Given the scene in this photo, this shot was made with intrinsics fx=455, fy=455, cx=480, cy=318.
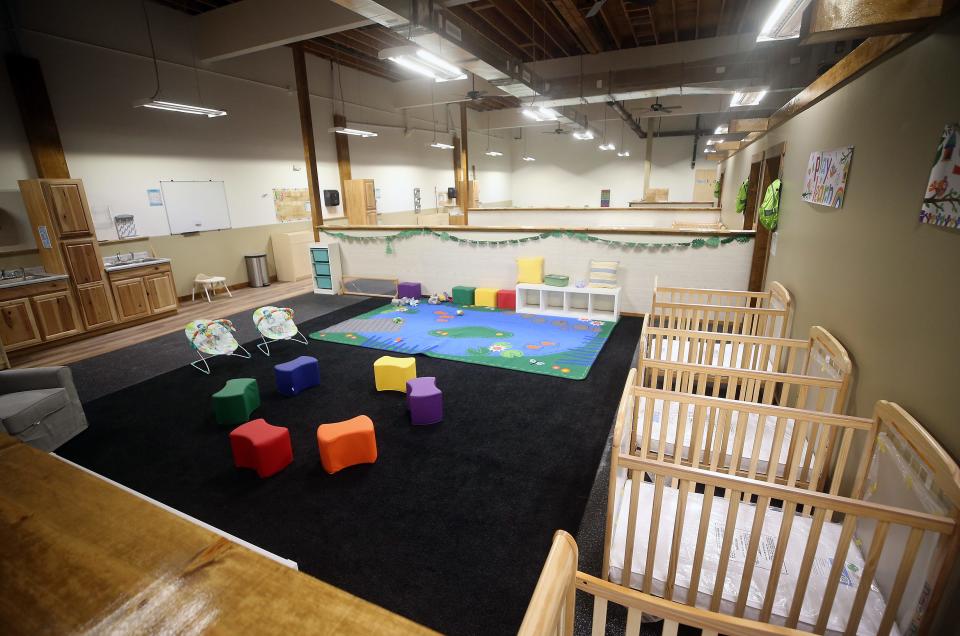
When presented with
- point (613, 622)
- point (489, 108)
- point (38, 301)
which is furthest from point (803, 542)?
point (489, 108)

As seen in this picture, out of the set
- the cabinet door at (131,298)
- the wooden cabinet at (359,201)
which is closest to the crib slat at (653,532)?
the cabinet door at (131,298)

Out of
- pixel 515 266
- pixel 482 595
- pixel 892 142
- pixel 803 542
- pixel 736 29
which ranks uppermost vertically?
pixel 736 29

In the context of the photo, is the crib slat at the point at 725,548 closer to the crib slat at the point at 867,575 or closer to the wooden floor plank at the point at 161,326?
the crib slat at the point at 867,575

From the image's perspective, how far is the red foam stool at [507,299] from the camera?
21.3 feet

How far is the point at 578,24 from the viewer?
6289 mm

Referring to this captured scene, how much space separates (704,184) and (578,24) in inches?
370

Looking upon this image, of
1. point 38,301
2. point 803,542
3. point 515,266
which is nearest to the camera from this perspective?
point 803,542

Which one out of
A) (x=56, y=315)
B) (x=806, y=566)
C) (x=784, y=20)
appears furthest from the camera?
(x=56, y=315)

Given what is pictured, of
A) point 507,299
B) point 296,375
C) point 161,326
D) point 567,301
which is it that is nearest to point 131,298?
point 161,326

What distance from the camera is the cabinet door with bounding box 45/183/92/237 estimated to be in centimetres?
548

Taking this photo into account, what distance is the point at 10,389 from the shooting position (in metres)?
3.37

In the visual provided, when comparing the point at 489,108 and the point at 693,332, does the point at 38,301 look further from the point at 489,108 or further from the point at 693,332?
the point at 489,108

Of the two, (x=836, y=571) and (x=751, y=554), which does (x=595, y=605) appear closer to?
(x=751, y=554)

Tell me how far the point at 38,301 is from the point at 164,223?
A: 2.26m
